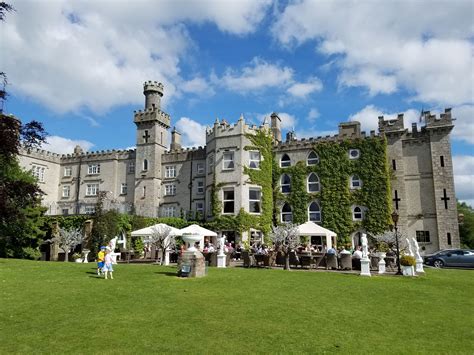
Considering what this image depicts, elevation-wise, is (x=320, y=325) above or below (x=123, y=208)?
below

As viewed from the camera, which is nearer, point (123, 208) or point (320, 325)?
point (320, 325)

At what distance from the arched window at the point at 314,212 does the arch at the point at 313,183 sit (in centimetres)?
127

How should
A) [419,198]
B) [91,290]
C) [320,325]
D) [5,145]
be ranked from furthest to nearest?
[419,198], [5,145], [91,290], [320,325]

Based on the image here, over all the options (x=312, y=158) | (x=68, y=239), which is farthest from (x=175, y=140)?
(x=68, y=239)

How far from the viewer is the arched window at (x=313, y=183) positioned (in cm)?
3659

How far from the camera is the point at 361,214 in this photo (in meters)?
34.5

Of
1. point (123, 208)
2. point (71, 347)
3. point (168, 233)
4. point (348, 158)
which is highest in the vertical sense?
point (348, 158)

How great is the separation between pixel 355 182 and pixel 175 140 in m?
21.1

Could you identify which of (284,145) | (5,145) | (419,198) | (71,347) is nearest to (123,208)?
(284,145)

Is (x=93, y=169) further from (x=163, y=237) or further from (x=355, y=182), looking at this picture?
(x=355, y=182)

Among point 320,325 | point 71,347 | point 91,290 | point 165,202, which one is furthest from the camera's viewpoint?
point 165,202

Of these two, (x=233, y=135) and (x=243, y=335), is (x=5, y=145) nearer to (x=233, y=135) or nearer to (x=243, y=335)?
(x=243, y=335)

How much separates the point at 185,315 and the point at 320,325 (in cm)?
348

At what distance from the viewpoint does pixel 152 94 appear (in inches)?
1713
